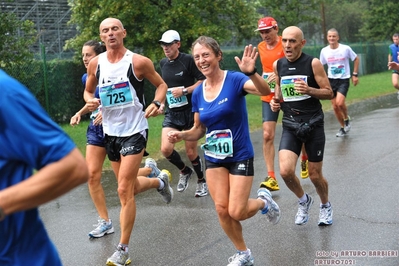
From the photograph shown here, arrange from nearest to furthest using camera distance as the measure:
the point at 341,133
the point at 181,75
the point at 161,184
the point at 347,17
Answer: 1. the point at 161,184
2. the point at 181,75
3. the point at 341,133
4. the point at 347,17

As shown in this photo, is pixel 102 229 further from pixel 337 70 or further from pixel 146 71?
pixel 337 70

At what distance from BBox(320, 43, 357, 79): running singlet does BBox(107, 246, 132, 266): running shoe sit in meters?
8.83

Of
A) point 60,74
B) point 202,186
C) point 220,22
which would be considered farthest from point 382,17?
point 202,186

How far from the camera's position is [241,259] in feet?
18.9

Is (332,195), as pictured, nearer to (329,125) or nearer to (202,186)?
(202,186)

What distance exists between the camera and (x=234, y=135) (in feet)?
19.1

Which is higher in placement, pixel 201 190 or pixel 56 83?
pixel 56 83

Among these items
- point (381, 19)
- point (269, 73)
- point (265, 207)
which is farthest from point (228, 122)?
point (381, 19)

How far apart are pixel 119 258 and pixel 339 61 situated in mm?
9168

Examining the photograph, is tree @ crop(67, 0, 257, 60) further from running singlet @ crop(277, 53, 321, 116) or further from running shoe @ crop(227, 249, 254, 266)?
running shoe @ crop(227, 249, 254, 266)

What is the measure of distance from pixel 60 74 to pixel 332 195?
1344 centimetres

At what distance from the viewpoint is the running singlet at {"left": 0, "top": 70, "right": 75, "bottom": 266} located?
7.91 ft

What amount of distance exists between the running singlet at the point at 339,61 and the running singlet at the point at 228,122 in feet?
28.1

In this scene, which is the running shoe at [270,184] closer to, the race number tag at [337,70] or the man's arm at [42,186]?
the race number tag at [337,70]
